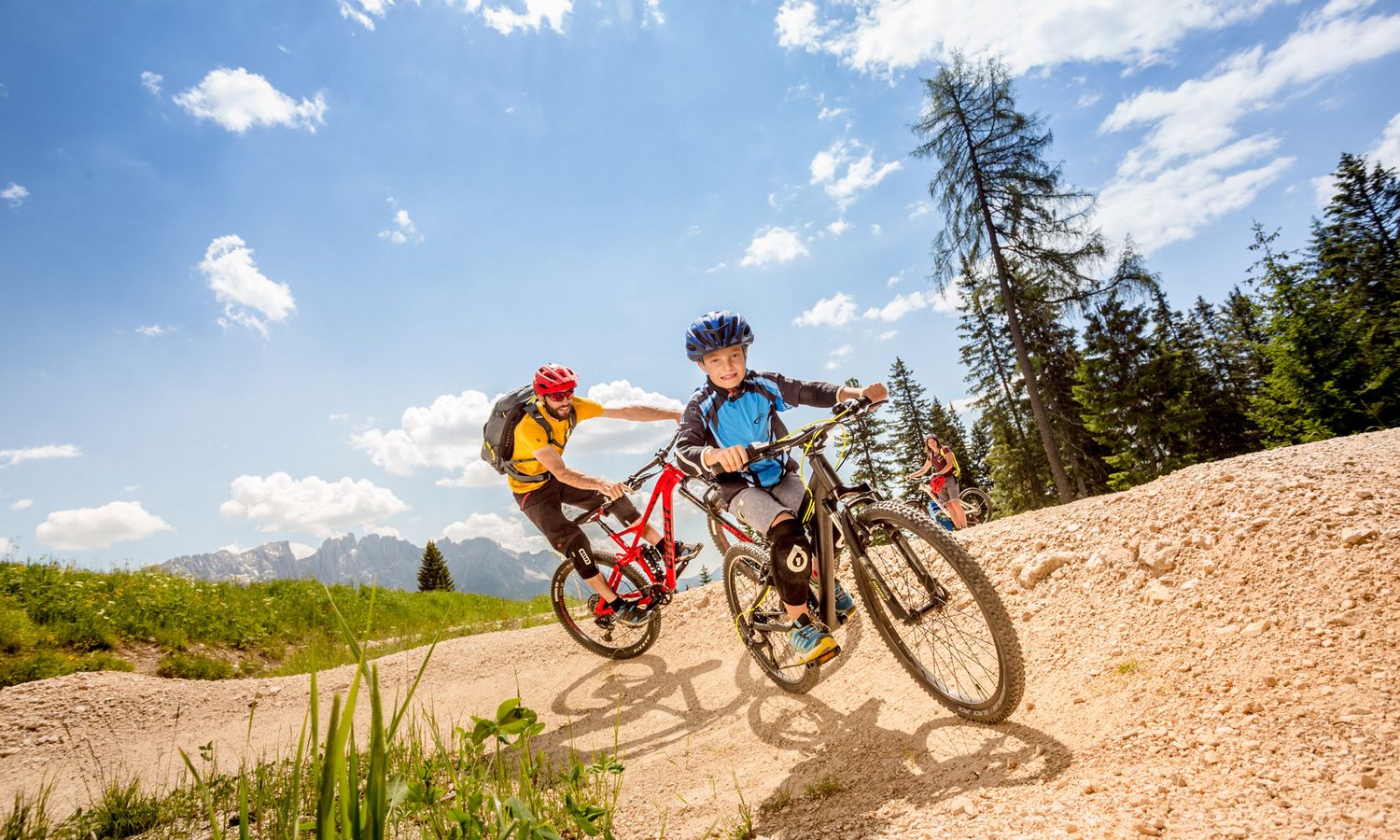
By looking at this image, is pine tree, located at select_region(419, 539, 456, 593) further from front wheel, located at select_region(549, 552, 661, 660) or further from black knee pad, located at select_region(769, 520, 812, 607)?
black knee pad, located at select_region(769, 520, 812, 607)

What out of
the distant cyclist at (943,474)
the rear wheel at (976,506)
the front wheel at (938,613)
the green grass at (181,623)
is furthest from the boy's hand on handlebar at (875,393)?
the rear wheel at (976,506)

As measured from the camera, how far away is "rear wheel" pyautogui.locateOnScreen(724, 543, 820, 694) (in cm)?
443

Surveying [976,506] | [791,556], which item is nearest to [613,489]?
[791,556]

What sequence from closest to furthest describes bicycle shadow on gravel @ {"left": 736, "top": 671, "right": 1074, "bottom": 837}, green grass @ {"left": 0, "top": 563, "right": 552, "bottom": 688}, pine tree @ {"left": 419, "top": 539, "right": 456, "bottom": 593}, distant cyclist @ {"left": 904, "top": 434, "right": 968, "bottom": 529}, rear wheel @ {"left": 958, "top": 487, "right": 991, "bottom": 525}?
bicycle shadow on gravel @ {"left": 736, "top": 671, "right": 1074, "bottom": 837} < green grass @ {"left": 0, "top": 563, "right": 552, "bottom": 688} < distant cyclist @ {"left": 904, "top": 434, "right": 968, "bottom": 529} < rear wheel @ {"left": 958, "top": 487, "right": 991, "bottom": 525} < pine tree @ {"left": 419, "top": 539, "right": 456, "bottom": 593}

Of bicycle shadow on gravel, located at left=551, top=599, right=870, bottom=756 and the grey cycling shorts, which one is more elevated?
the grey cycling shorts

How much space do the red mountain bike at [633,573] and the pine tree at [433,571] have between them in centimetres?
4077

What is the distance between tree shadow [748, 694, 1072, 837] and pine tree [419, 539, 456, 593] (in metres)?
44.8

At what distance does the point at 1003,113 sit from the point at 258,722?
829 inches

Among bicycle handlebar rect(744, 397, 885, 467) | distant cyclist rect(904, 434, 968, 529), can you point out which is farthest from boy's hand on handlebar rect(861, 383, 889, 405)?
distant cyclist rect(904, 434, 968, 529)

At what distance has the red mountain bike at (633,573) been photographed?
6.12m

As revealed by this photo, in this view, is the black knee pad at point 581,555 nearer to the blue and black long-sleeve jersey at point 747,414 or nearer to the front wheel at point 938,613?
the blue and black long-sleeve jersey at point 747,414

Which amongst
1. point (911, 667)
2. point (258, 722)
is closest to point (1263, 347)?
point (911, 667)

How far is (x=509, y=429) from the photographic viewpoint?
6.36 metres

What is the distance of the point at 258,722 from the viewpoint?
21.0 ft
